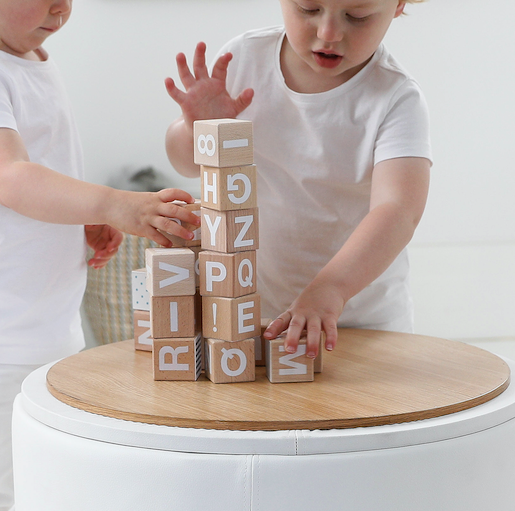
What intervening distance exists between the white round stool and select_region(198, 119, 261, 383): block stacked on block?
13cm

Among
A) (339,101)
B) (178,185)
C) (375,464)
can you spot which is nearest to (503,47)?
(178,185)

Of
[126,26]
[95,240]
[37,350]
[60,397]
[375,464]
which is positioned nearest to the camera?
[375,464]

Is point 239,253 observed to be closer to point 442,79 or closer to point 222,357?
point 222,357

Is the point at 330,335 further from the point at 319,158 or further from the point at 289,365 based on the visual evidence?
the point at 319,158

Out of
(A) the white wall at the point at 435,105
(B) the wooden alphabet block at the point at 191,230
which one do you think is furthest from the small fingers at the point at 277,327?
(A) the white wall at the point at 435,105

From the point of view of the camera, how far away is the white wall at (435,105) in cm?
211

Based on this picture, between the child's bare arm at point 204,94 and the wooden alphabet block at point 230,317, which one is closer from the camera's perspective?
the wooden alphabet block at point 230,317

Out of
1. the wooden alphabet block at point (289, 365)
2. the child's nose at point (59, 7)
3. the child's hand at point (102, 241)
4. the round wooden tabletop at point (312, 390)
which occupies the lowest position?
the round wooden tabletop at point (312, 390)

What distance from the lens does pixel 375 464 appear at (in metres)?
0.56

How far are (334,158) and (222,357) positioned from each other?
1.30 ft

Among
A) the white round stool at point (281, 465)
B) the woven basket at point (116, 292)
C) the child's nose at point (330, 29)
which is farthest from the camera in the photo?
the woven basket at point (116, 292)

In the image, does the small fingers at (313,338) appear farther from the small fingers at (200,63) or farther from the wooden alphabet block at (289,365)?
the small fingers at (200,63)

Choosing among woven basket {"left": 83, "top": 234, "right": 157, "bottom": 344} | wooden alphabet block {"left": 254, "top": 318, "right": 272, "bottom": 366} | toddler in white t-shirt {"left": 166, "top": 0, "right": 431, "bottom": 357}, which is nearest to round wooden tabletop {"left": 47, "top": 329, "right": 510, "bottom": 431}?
wooden alphabet block {"left": 254, "top": 318, "right": 272, "bottom": 366}

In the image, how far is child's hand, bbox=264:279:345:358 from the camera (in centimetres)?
70
